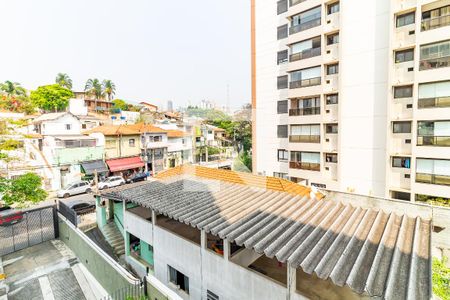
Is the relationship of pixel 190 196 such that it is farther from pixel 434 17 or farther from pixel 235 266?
pixel 434 17

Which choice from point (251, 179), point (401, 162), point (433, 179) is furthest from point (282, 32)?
point (251, 179)

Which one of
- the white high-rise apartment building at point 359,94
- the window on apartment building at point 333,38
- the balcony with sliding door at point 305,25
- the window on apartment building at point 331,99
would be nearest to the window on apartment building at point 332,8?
the white high-rise apartment building at point 359,94

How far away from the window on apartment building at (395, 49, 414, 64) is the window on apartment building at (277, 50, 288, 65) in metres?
9.73

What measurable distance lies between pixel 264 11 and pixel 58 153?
92.0 ft

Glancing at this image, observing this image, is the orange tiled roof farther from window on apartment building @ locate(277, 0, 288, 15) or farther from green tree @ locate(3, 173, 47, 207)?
window on apartment building @ locate(277, 0, 288, 15)

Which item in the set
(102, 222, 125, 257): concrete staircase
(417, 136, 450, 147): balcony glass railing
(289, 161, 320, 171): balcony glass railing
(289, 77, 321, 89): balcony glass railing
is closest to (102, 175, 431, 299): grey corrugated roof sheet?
(102, 222, 125, 257): concrete staircase

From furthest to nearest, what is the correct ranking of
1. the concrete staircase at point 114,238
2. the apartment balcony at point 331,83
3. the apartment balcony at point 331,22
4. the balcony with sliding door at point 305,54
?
the balcony with sliding door at point 305,54 < the apartment balcony at point 331,83 < the apartment balcony at point 331,22 < the concrete staircase at point 114,238

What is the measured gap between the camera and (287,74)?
78.5 feet

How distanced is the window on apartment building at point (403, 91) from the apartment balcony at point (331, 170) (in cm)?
699

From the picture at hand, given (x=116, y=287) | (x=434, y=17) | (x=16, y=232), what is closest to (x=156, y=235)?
(x=116, y=287)

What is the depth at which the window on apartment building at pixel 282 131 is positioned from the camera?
24.6 metres

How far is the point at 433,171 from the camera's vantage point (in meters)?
15.9

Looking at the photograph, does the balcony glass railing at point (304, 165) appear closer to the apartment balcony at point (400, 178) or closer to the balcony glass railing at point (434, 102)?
the apartment balcony at point (400, 178)

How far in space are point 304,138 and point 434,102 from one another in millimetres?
9376
